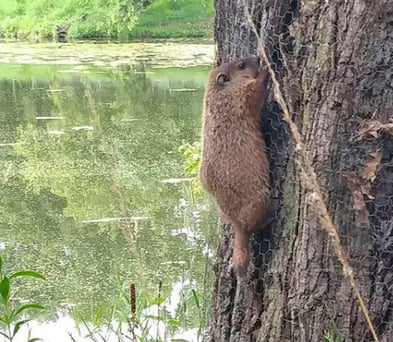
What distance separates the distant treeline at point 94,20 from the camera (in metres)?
20.3

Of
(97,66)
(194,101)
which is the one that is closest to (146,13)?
(97,66)

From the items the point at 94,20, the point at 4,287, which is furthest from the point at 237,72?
the point at 94,20

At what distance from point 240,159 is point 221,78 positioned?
12.1 inches

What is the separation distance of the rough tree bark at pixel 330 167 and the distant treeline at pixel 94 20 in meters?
18.6

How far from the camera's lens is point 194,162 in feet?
13.9

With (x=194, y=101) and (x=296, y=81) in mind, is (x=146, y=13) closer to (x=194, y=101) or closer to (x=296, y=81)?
(x=194, y=101)

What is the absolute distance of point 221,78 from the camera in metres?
1.83

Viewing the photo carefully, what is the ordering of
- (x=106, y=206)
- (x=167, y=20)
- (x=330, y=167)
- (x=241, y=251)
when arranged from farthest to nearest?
(x=167, y=20) < (x=106, y=206) < (x=241, y=251) < (x=330, y=167)

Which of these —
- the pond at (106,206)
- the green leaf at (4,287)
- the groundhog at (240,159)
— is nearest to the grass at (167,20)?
the pond at (106,206)

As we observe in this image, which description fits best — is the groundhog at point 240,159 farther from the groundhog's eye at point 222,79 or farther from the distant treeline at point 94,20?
the distant treeline at point 94,20

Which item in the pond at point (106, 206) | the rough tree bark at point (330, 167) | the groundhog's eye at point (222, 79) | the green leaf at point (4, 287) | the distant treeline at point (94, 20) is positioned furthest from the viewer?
the distant treeline at point (94, 20)

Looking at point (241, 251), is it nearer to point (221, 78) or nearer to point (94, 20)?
point (221, 78)

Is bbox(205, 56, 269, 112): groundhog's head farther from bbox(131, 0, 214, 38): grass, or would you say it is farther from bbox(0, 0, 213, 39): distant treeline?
bbox(131, 0, 214, 38): grass

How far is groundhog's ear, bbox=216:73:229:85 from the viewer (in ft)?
5.92
